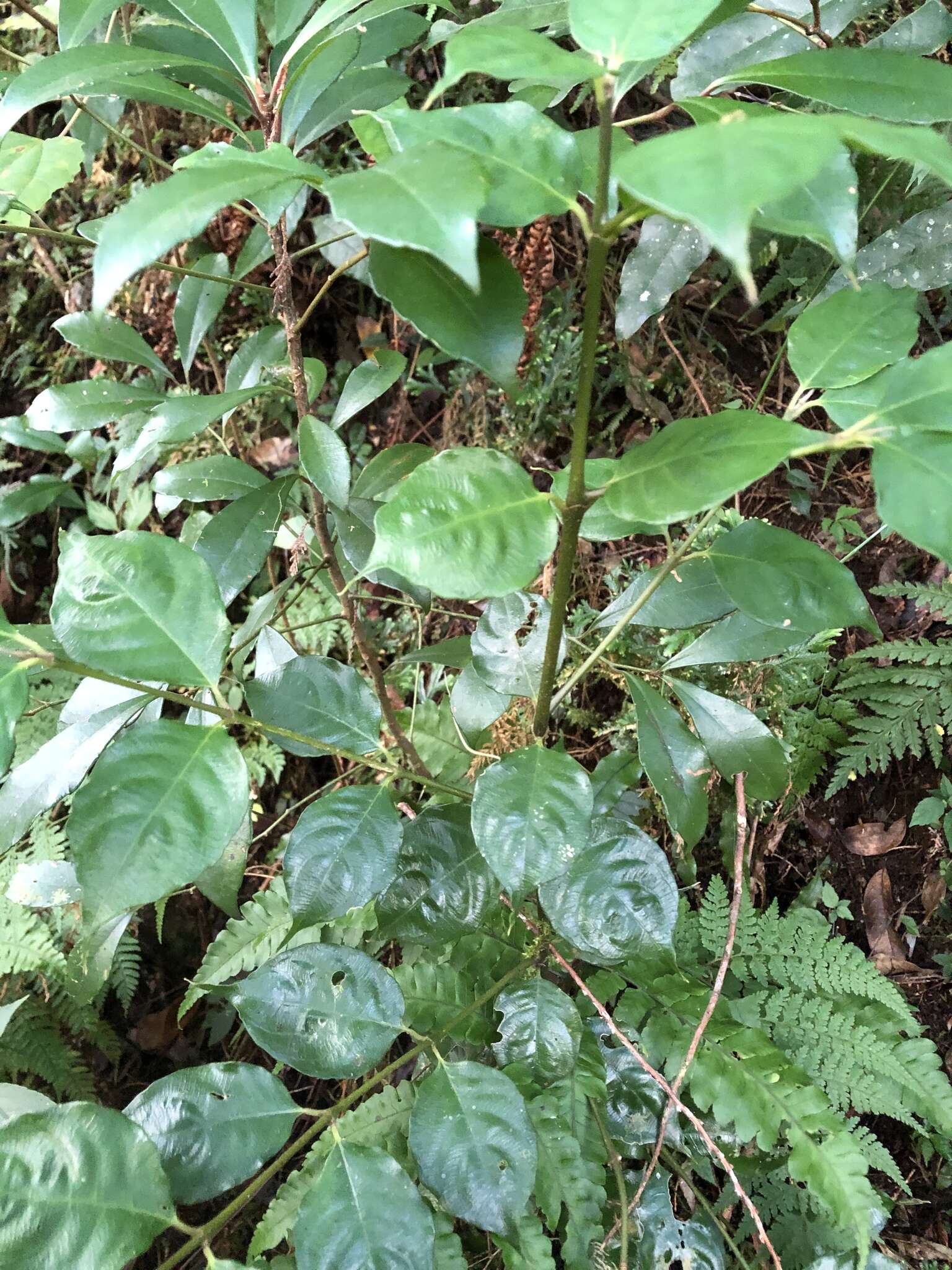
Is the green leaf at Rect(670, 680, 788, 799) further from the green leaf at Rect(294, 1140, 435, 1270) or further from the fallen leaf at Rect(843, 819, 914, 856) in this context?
the fallen leaf at Rect(843, 819, 914, 856)

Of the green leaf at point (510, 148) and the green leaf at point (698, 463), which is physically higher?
the green leaf at point (510, 148)

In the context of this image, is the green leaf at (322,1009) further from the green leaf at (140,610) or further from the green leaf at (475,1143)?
the green leaf at (140,610)

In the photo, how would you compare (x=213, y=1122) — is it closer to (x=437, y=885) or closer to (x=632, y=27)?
(x=437, y=885)

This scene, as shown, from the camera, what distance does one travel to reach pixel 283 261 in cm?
86

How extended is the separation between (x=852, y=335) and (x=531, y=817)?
471 millimetres

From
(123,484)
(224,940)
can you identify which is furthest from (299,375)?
(123,484)

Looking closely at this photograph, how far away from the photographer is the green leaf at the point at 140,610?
606 mm

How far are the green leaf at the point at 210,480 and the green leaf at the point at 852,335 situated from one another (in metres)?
0.75

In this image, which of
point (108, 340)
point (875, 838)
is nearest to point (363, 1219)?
point (108, 340)

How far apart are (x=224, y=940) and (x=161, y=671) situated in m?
0.95

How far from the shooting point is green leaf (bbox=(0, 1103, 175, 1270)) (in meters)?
0.61

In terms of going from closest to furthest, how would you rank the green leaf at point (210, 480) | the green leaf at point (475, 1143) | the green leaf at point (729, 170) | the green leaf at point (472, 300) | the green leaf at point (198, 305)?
1. the green leaf at point (729, 170)
2. the green leaf at point (472, 300)
3. the green leaf at point (475, 1143)
4. the green leaf at point (210, 480)
5. the green leaf at point (198, 305)

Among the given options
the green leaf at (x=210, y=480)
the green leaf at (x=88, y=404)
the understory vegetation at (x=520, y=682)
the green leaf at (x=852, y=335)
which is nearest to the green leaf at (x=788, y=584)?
the understory vegetation at (x=520, y=682)

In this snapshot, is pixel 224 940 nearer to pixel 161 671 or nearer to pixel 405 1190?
pixel 405 1190
